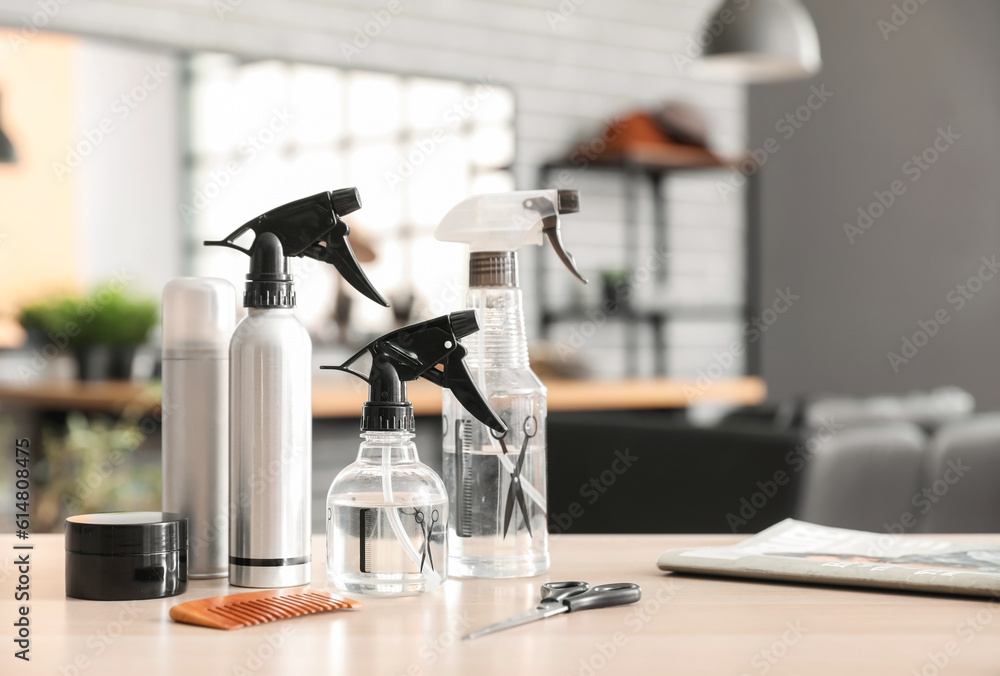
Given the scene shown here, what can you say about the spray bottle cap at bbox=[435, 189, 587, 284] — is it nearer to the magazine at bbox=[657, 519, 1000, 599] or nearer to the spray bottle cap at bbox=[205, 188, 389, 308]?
the spray bottle cap at bbox=[205, 188, 389, 308]

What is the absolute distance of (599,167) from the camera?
527 centimetres

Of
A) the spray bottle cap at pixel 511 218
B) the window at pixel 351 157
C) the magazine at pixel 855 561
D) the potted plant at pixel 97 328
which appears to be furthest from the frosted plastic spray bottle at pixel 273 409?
the window at pixel 351 157

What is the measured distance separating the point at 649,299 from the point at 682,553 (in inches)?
183

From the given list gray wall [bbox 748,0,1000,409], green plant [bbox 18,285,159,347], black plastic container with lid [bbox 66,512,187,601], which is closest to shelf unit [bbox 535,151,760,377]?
gray wall [bbox 748,0,1000,409]

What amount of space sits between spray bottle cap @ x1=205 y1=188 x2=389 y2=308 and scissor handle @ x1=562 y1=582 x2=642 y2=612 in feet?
0.86

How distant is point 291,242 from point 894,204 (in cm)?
614

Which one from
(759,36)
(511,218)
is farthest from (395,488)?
(759,36)

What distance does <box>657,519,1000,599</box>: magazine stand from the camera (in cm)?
85

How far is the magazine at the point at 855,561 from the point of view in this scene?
849 mm

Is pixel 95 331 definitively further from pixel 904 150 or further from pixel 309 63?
pixel 904 150

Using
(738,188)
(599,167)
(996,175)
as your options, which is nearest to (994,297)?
(996,175)

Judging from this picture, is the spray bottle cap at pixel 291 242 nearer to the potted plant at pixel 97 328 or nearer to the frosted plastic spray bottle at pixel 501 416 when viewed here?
the frosted plastic spray bottle at pixel 501 416

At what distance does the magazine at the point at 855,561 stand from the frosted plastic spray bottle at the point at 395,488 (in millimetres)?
229

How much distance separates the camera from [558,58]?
17.2ft
